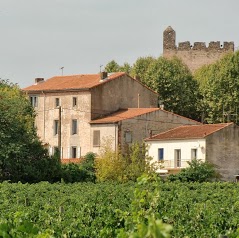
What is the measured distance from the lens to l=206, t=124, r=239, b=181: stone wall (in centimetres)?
6141

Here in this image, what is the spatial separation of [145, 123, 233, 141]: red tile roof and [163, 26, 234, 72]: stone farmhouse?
38.2 metres

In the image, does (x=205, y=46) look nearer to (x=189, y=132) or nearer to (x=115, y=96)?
(x=115, y=96)

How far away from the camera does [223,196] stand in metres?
32.8

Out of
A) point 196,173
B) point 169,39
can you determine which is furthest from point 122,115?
point 169,39

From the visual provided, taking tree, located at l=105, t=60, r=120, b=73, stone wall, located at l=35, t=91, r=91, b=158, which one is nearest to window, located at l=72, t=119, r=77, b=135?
stone wall, located at l=35, t=91, r=91, b=158

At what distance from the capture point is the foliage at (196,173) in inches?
2251

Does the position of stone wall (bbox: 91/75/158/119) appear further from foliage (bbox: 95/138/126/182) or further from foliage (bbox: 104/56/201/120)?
foliage (bbox: 104/56/201/120)

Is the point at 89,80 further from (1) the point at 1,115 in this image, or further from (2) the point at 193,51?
(2) the point at 193,51

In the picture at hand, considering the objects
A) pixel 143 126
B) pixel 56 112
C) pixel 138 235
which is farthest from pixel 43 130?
pixel 138 235

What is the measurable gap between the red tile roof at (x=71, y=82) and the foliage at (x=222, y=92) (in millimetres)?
12020

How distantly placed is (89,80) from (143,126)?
920 cm

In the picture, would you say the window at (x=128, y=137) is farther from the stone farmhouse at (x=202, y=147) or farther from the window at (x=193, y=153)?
the window at (x=193, y=153)

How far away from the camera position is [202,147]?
61344mm

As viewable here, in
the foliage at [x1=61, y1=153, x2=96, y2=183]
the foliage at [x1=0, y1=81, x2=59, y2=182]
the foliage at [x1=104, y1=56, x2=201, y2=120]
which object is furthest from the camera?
the foliage at [x1=104, y1=56, x2=201, y2=120]
